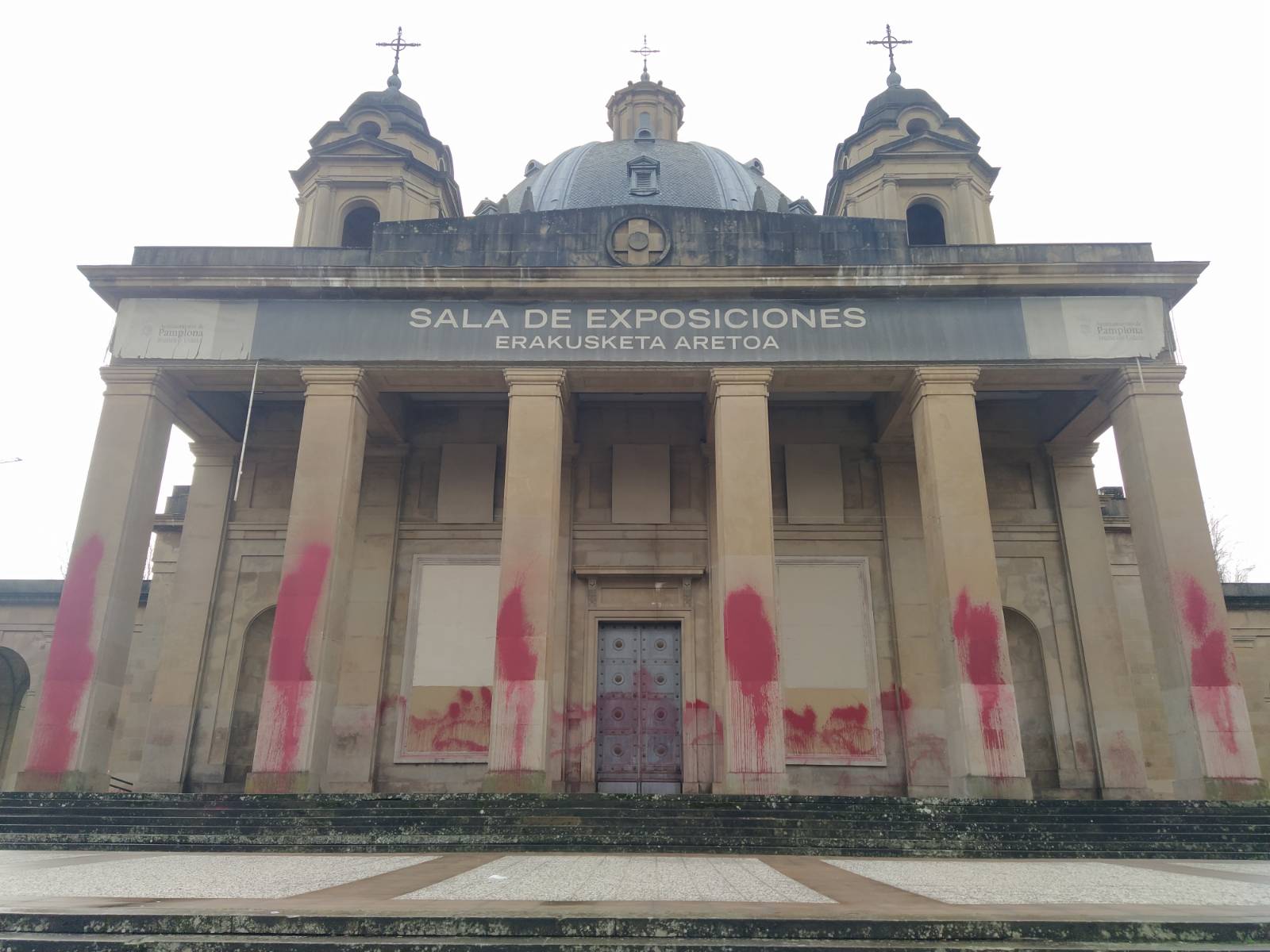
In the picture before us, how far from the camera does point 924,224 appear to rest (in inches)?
987

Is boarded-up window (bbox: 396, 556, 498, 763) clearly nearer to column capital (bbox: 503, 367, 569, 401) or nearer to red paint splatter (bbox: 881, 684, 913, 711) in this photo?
column capital (bbox: 503, 367, 569, 401)

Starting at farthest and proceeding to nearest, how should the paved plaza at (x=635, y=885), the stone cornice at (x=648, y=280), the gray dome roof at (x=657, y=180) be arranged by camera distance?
the gray dome roof at (x=657, y=180) → the stone cornice at (x=648, y=280) → the paved plaza at (x=635, y=885)

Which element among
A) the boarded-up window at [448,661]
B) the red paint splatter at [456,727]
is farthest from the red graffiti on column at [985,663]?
the red paint splatter at [456,727]

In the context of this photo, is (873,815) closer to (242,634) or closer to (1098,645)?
(1098,645)

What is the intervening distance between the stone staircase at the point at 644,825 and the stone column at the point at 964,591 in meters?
1.27

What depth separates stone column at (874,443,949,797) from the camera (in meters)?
18.5

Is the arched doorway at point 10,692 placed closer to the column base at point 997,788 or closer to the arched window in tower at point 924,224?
the column base at point 997,788

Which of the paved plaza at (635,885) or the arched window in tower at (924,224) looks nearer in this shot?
the paved plaza at (635,885)

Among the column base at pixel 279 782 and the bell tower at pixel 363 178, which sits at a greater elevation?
the bell tower at pixel 363 178

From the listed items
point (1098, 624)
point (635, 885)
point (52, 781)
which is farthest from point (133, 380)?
point (1098, 624)

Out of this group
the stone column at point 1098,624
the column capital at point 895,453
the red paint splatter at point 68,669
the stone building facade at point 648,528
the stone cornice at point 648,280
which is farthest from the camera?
the column capital at point 895,453

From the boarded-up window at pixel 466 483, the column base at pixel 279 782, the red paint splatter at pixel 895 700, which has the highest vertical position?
the boarded-up window at pixel 466 483

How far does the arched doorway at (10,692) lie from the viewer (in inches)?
924

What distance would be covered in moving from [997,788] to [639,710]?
25.4 ft
